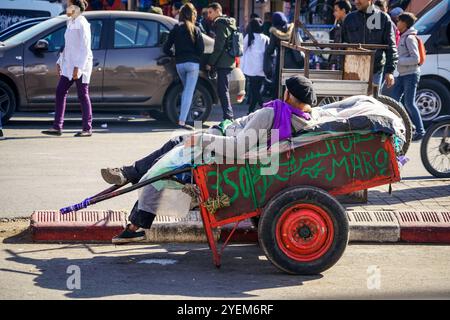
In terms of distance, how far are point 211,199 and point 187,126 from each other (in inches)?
302

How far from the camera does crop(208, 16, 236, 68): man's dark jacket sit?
45.6 ft

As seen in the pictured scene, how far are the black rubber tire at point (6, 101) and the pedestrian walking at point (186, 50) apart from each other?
2285 mm

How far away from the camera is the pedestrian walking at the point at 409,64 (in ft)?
39.5

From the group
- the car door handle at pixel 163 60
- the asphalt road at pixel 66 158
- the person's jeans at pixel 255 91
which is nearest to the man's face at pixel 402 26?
the asphalt road at pixel 66 158

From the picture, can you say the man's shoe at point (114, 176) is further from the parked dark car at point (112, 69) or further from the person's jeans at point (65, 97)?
the parked dark car at point (112, 69)

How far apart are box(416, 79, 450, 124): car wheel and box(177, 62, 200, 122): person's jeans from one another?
132 inches

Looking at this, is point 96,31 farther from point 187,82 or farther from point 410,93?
point 410,93

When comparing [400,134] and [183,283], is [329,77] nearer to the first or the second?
[400,134]

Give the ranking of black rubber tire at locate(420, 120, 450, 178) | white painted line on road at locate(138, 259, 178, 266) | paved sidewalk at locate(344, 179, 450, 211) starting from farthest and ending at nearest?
black rubber tire at locate(420, 120, 450, 178)
paved sidewalk at locate(344, 179, 450, 211)
white painted line on road at locate(138, 259, 178, 266)

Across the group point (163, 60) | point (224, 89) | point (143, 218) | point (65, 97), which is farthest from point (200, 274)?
point (163, 60)

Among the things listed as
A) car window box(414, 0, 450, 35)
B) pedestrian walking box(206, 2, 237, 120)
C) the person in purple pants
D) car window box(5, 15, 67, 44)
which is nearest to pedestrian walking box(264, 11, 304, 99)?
pedestrian walking box(206, 2, 237, 120)

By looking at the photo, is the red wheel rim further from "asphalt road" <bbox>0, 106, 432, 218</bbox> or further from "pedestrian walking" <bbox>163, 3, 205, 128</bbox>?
"pedestrian walking" <bbox>163, 3, 205, 128</bbox>

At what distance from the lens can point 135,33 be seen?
47.0 ft
